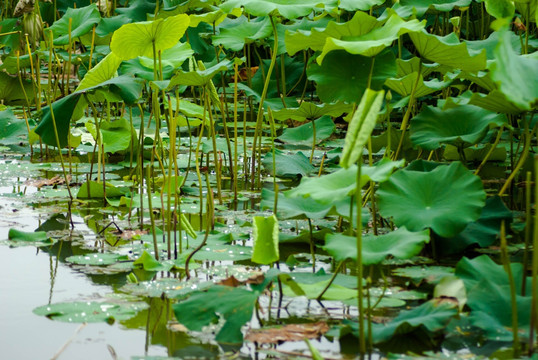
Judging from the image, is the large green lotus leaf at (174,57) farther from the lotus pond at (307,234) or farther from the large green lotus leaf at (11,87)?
the large green lotus leaf at (11,87)

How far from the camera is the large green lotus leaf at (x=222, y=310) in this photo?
4.14 feet

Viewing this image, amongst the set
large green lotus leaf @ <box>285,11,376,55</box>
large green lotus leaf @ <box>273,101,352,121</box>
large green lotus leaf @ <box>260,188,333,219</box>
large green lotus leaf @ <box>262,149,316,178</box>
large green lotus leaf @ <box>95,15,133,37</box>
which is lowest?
large green lotus leaf @ <box>260,188,333,219</box>

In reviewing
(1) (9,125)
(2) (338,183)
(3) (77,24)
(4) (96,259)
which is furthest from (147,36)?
(3) (77,24)

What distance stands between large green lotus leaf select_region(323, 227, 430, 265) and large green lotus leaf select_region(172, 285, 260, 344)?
18 cm

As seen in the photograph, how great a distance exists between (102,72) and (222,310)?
109 cm

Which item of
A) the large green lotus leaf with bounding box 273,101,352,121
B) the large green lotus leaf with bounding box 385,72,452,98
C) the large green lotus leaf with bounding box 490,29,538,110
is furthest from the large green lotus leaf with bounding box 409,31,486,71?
the large green lotus leaf with bounding box 273,101,352,121

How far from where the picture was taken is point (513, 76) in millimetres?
1271

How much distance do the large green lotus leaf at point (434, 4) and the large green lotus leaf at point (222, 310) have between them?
1910 millimetres

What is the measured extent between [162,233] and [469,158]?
123cm

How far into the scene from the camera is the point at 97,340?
51.2 inches

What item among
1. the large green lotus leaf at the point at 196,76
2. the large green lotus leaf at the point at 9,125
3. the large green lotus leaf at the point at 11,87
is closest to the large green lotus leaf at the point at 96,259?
the large green lotus leaf at the point at 196,76

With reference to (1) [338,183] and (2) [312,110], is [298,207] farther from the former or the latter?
(2) [312,110]

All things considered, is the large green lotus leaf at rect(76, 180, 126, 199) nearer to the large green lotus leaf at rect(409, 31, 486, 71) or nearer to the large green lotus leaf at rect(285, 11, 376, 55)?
the large green lotus leaf at rect(285, 11, 376, 55)

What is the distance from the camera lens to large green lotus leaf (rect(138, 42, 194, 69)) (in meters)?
2.20
